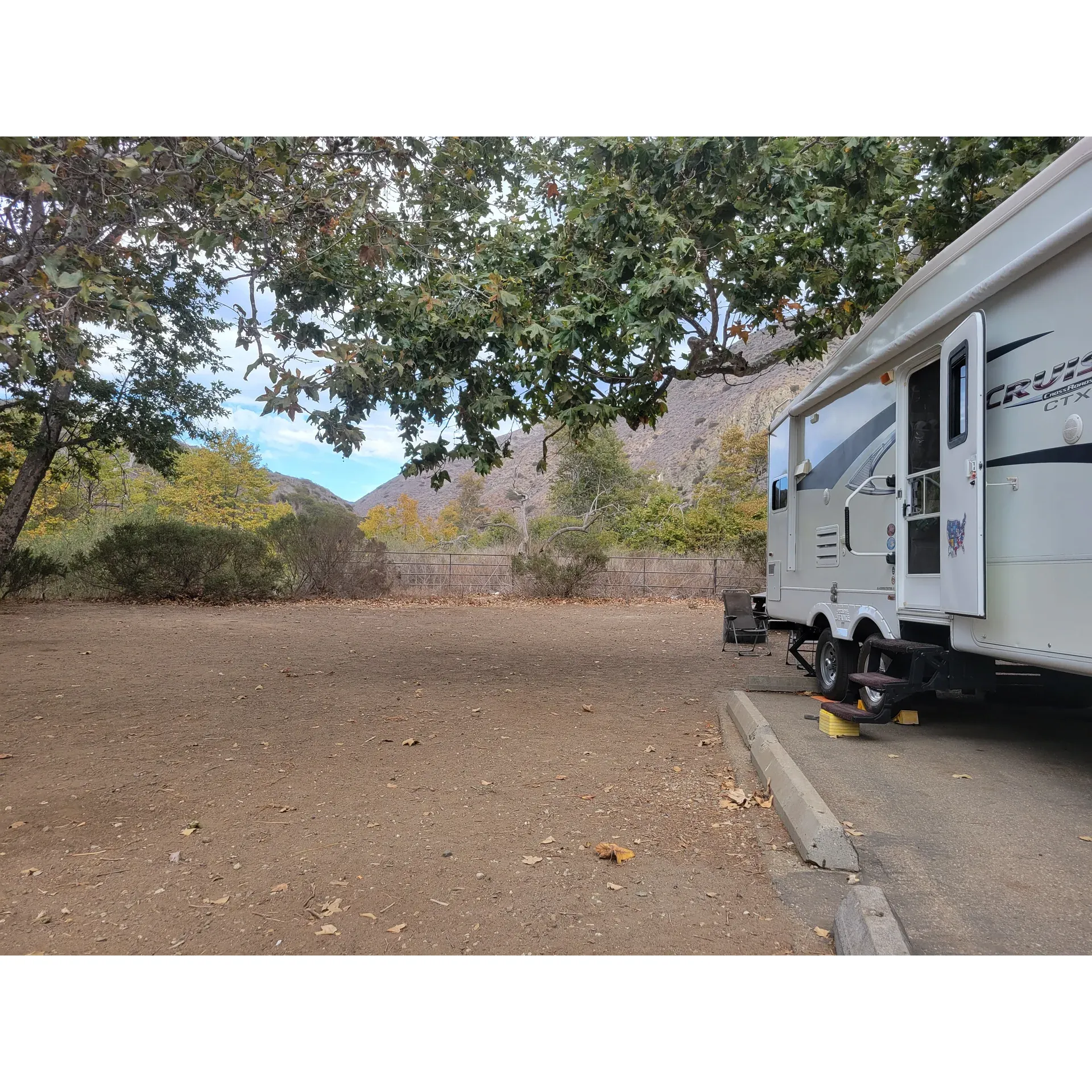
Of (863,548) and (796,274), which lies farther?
(796,274)

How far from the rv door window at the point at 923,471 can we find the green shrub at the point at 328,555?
14.7 m

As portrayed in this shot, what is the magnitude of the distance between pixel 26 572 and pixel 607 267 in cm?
1424

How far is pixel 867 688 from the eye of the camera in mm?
5492

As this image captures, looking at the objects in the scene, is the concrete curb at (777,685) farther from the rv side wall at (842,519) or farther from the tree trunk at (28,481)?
the tree trunk at (28,481)

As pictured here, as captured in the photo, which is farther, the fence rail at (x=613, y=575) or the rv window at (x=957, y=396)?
the fence rail at (x=613, y=575)

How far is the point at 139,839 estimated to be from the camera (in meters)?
3.73

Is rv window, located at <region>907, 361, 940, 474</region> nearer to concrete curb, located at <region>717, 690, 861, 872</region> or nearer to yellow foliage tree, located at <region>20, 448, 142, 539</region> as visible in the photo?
concrete curb, located at <region>717, 690, 861, 872</region>

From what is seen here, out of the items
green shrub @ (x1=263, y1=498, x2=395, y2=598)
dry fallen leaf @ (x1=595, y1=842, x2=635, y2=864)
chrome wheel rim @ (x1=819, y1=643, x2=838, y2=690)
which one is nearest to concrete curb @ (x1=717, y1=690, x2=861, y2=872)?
dry fallen leaf @ (x1=595, y1=842, x2=635, y2=864)

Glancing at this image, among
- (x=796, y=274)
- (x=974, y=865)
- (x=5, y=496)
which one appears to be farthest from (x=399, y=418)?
(x=5, y=496)

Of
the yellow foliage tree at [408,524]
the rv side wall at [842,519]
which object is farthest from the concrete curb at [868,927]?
the yellow foliage tree at [408,524]

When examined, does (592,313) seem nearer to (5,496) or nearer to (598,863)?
(598,863)

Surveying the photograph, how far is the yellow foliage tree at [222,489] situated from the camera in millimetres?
35438

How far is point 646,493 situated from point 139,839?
142 feet

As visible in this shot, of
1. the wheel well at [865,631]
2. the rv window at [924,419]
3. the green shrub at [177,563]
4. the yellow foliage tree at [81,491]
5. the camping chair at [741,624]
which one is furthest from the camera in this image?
the green shrub at [177,563]
